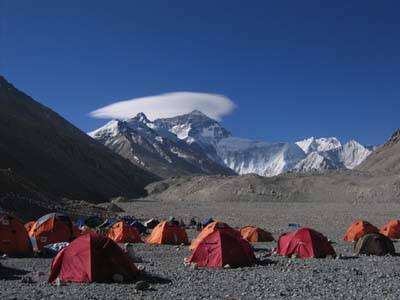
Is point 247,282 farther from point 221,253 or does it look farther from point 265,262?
point 265,262

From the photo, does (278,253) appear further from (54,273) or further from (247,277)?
(54,273)

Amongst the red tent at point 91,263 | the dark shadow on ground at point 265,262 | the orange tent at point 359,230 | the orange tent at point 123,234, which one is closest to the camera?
the red tent at point 91,263

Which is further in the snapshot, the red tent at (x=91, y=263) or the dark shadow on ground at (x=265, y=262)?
the dark shadow on ground at (x=265, y=262)

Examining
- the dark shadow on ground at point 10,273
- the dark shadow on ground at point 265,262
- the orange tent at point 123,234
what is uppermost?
the orange tent at point 123,234

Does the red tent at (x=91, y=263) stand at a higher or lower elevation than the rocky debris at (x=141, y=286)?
higher

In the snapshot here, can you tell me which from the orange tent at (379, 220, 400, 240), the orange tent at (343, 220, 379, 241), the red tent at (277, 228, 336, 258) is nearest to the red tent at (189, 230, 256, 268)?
the red tent at (277, 228, 336, 258)

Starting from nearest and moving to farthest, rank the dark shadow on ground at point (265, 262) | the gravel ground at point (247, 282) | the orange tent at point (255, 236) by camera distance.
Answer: the gravel ground at point (247, 282) → the dark shadow on ground at point (265, 262) → the orange tent at point (255, 236)

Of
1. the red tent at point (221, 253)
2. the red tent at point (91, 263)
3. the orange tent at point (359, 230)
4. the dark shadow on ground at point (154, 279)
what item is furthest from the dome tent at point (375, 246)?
the red tent at point (91, 263)

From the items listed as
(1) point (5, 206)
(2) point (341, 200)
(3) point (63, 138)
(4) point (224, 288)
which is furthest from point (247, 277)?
(3) point (63, 138)

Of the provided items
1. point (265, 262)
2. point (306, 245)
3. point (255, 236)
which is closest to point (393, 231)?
point (255, 236)

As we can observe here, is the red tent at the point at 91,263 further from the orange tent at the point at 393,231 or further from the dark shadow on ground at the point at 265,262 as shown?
the orange tent at the point at 393,231

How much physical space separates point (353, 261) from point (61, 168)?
372ft

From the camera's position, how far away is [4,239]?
78.4ft

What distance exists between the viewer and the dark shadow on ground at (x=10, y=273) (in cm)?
1839
